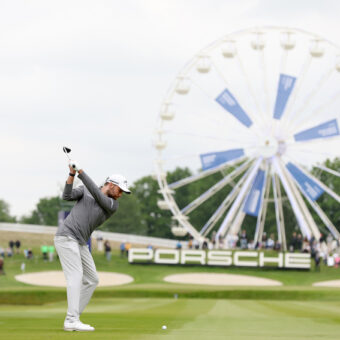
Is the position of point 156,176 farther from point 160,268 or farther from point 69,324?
point 69,324

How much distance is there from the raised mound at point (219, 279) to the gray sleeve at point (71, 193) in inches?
1066

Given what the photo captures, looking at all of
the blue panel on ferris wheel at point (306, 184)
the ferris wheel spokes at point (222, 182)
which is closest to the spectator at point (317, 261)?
the blue panel on ferris wheel at point (306, 184)

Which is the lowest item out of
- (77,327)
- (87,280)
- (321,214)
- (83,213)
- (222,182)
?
(77,327)

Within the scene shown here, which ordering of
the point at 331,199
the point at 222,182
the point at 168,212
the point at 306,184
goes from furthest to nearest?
1. the point at 168,212
2. the point at 331,199
3. the point at 222,182
4. the point at 306,184

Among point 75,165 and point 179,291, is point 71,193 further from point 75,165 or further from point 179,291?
point 179,291

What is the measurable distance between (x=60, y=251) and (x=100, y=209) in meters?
0.68

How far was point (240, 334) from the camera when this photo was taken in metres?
8.19

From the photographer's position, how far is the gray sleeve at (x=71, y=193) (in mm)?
8188

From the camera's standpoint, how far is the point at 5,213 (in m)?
148

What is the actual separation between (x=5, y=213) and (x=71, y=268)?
143 metres

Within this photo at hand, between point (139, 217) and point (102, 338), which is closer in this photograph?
point (102, 338)

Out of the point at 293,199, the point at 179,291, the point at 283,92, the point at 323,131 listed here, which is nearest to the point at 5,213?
the point at 293,199

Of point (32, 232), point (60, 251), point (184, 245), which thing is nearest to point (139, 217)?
point (32, 232)

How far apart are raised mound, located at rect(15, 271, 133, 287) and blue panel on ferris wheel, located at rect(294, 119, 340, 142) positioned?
14.9 metres
